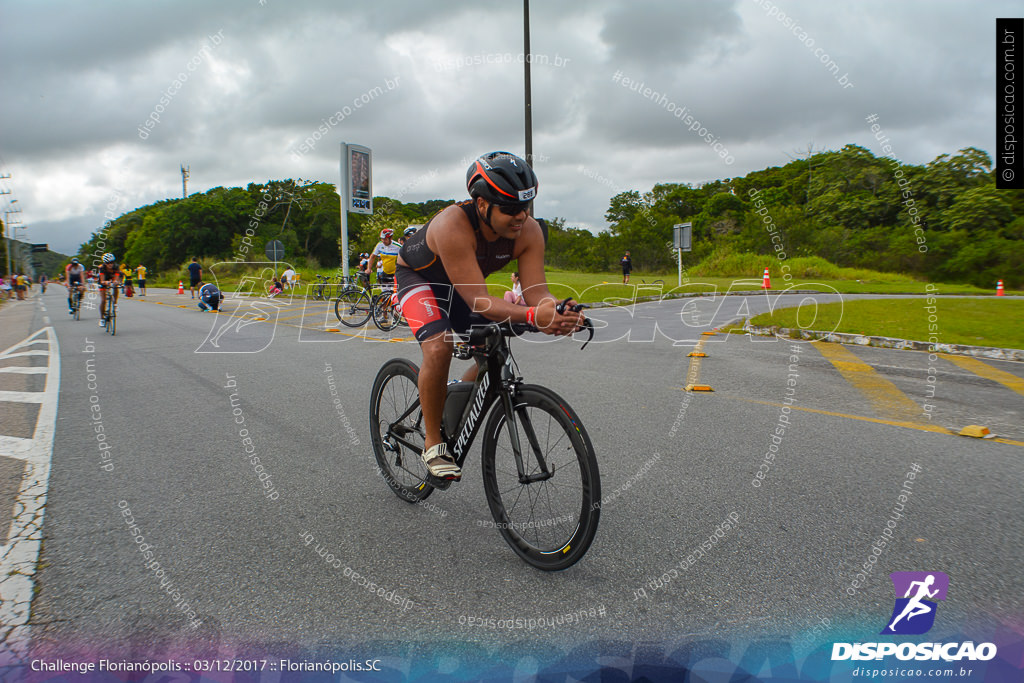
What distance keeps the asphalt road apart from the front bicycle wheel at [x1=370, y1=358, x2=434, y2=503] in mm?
120

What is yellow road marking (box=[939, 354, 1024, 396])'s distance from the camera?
690 cm

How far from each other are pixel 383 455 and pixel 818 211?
148ft

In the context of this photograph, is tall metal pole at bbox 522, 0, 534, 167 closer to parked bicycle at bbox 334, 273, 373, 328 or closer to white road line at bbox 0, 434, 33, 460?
parked bicycle at bbox 334, 273, 373, 328

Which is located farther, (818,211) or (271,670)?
(818,211)

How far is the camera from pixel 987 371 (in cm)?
775

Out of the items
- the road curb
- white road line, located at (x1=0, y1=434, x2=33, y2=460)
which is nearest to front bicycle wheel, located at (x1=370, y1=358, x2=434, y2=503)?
white road line, located at (x1=0, y1=434, x2=33, y2=460)

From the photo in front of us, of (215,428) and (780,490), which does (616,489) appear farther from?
(215,428)

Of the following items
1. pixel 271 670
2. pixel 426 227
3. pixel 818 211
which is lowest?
pixel 271 670

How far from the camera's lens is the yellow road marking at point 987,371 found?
690 cm

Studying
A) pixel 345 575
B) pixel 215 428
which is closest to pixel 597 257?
pixel 215 428

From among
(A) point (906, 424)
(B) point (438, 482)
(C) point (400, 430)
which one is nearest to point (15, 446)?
(C) point (400, 430)

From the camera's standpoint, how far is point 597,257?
32.4 meters

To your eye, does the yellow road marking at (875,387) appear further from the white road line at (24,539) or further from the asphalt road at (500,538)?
the white road line at (24,539)

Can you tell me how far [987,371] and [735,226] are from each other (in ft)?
111
